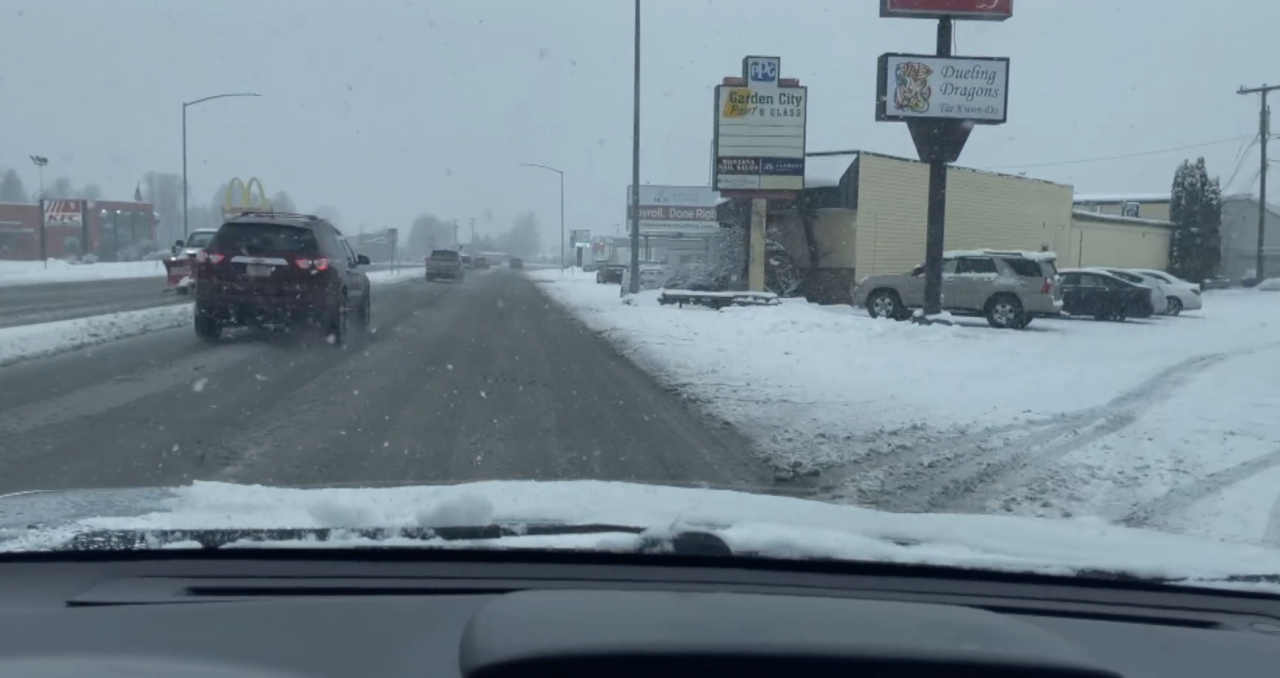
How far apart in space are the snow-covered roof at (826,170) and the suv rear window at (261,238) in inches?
1035

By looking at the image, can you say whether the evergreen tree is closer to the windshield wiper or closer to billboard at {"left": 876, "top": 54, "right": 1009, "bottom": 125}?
billboard at {"left": 876, "top": 54, "right": 1009, "bottom": 125}

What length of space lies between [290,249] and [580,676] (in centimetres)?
1576

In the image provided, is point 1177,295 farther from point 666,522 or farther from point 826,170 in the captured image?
point 666,522

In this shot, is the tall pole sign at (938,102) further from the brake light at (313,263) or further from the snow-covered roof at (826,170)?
the snow-covered roof at (826,170)

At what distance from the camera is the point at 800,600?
2.96 metres

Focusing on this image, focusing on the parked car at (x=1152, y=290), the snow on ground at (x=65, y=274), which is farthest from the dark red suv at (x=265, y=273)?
the snow on ground at (x=65, y=274)

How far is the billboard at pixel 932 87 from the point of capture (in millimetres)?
25531

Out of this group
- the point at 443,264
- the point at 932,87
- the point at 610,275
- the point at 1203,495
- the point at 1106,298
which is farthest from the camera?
the point at 610,275

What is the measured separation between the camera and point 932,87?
25625 mm

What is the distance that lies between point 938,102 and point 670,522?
2364 centimetres

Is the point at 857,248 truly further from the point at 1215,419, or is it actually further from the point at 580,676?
the point at 580,676

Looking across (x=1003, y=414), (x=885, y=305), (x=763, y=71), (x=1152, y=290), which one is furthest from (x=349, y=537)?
(x=763, y=71)

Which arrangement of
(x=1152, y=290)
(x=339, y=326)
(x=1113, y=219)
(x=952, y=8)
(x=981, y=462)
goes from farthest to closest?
1. (x=1113, y=219)
2. (x=1152, y=290)
3. (x=952, y=8)
4. (x=339, y=326)
5. (x=981, y=462)

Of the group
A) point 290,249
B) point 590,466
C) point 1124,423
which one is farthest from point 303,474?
point 290,249
